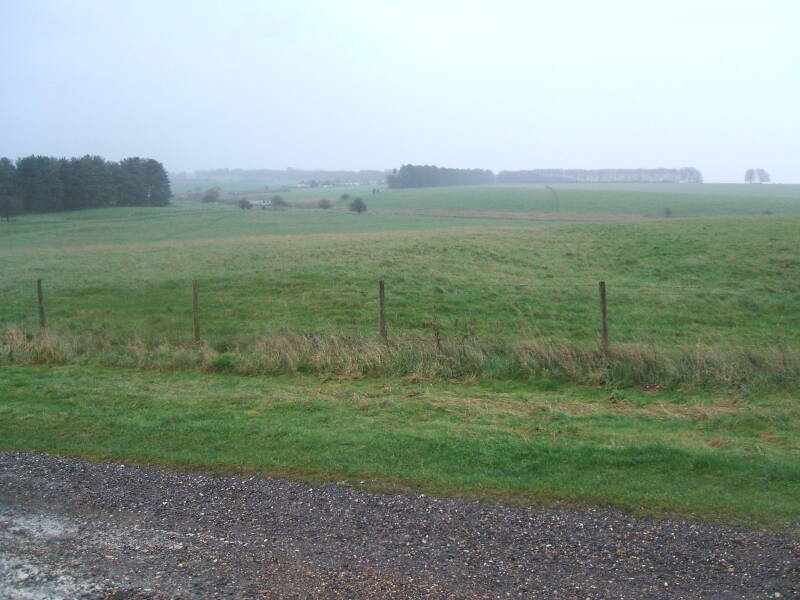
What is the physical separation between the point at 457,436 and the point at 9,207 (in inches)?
1554

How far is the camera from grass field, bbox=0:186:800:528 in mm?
6621

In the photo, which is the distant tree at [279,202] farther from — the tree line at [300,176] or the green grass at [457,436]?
the green grass at [457,436]

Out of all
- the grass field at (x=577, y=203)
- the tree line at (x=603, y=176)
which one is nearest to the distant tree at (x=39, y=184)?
the grass field at (x=577, y=203)

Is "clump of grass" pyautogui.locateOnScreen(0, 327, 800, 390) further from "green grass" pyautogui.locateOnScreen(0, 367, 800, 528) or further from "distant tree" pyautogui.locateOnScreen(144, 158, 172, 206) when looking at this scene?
"distant tree" pyautogui.locateOnScreen(144, 158, 172, 206)

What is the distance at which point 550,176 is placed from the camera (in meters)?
164

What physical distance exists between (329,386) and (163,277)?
1831 cm

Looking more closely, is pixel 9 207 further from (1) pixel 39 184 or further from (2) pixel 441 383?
(2) pixel 441 383

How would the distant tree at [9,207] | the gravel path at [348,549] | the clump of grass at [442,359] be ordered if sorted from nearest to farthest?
the gravel path at [348,549] → the clump of grass at [442,359] → the distant tree at [9,207]

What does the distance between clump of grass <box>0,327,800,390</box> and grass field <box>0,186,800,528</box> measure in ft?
0.12

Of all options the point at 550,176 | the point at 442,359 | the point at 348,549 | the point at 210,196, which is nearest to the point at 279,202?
the point at 210,196

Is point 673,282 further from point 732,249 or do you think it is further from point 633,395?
point 633,395

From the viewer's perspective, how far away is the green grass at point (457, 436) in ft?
20.1

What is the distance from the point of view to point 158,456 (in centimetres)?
717

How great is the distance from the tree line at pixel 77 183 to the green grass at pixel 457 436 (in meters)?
34.2
